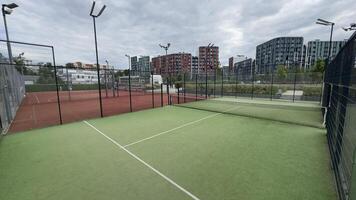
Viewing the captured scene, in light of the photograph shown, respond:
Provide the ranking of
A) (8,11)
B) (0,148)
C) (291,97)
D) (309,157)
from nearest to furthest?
(309,157) → (0,148) → (8,11) → (291,97)

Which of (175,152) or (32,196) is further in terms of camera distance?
(175,152)

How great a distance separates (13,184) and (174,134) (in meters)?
4.19

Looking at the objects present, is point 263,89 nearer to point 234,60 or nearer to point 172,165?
point 172,165

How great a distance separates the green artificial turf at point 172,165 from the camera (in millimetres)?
2916

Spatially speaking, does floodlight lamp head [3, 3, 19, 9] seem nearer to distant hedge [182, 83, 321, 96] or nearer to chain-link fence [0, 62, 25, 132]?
chain-link fence [0, 62, 25, 132]

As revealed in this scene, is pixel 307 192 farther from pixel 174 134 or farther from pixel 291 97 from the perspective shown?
pixel 291 97

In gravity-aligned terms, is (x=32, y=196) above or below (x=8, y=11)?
below

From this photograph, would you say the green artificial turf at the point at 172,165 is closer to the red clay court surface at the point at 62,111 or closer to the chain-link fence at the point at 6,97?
the chain-link fence at the point at 6,97

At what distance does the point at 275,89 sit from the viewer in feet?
57.6

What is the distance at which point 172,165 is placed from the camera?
3.85 metres

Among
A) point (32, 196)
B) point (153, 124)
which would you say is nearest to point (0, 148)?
point (32, 196)

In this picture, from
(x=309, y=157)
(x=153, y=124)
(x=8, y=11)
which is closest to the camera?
(x=309, y=157)

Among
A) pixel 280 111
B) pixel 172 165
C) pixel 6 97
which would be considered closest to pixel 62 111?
pixel 6 97

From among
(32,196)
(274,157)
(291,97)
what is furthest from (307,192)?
(291,97)
